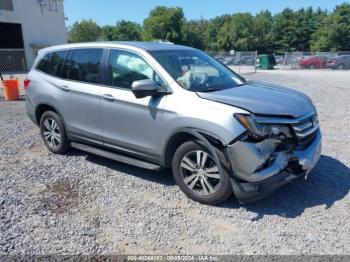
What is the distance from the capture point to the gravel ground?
3.30 meters

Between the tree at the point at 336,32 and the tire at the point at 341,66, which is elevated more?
the tree at the point at 336,32

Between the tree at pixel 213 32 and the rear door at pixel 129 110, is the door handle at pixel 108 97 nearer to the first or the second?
the rear door at pixel 129 110

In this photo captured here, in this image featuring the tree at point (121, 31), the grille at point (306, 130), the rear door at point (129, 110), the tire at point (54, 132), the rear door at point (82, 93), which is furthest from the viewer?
the tree at point (121, 31)

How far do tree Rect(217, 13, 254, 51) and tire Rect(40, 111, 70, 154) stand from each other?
86600 millimetres

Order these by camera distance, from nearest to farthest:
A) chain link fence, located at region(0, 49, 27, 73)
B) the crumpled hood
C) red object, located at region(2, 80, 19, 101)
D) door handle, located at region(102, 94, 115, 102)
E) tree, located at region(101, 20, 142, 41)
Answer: the crumpled hood, door handle, located at region(102, 94, 115, 102), red object, located at region(2, 80, 19, 101), chain link fence, located at region(0, 49, 27, 73), tree, located at region(101, 20, 142, 41)

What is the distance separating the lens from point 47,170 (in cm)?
520

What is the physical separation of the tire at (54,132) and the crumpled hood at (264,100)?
269cm

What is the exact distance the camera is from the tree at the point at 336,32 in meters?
64.6

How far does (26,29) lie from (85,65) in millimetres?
30942

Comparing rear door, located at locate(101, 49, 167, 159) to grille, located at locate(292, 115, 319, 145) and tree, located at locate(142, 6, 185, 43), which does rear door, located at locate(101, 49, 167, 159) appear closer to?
grille, located at locate(292, 115, 319, 145)

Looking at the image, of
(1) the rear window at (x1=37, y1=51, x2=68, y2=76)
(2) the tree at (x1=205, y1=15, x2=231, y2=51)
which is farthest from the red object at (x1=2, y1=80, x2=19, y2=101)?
(2) the tree at (x1=205, y1=15, x2=231, y2=51)

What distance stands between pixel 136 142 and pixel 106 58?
4.31 ft

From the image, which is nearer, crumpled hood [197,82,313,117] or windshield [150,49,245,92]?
crumpled hood [197,82,313,117]

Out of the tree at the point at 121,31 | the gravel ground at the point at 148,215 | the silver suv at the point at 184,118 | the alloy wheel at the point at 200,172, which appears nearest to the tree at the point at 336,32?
the tree at the point at 121,31
